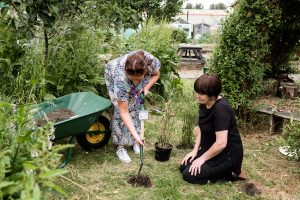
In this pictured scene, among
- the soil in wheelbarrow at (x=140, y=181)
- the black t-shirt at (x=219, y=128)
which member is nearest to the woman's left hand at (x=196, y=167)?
the black t-shirt at (x=219, y=128)

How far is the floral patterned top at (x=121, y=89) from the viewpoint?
3.95m

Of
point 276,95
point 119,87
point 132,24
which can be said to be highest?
point 132,24

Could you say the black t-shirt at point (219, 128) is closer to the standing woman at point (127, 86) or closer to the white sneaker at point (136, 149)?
the standing woman at point (127, 86)

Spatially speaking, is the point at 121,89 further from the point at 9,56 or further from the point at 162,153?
the point at 9,56

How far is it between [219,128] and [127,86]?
42.4 inches

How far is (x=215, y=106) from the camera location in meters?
3.66

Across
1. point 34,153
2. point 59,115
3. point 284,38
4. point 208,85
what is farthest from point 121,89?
point 284,38

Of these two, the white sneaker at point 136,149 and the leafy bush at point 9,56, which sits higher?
Answer: the leafy bush at point 9,56

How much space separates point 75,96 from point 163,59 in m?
2.78

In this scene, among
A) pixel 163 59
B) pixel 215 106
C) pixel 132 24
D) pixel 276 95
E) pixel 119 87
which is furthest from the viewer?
pixel 163 59

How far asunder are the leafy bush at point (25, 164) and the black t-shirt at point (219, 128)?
204 centimetres

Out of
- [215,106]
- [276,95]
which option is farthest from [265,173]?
[276,95]

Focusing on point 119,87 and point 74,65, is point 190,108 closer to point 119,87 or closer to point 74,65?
point 119,87

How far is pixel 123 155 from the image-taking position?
4.33 metres
